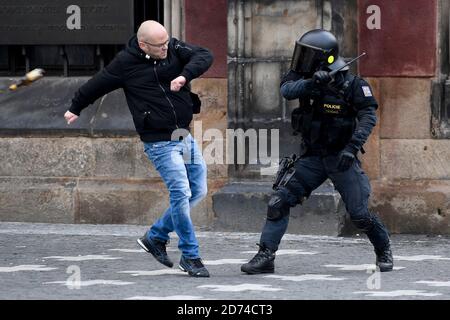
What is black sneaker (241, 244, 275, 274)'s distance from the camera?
10.6 meters

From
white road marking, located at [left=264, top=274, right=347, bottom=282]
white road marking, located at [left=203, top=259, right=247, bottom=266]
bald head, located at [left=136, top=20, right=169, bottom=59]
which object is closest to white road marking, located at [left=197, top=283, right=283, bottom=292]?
white road marking, located at [left=264, top=274, right=347, bottom=282]

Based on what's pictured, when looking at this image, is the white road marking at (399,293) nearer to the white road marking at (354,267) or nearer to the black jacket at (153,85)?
the white road marking at (354,267)

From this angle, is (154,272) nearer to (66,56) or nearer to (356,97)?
(356,97)

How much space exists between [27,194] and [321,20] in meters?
3.18

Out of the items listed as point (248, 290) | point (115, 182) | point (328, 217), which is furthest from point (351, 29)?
point (248, 290)

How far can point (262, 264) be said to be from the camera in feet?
34.9

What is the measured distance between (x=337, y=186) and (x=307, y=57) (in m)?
0.93

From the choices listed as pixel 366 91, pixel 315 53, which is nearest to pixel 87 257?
pixel 315 53

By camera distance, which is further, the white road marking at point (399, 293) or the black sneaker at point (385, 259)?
the black sneaker at point (385, 259)

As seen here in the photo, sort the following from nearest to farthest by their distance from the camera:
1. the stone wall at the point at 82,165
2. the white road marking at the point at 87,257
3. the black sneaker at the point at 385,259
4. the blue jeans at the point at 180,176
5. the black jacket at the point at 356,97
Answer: the black jacket at the point at 356,97, the blue jeans at the point at 180,176, the black sneaker at the point at 385,259, the white road marking at the point at 87,257, the stone wall at the point at 82,165

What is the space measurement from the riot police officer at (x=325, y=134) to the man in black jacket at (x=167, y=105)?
0.54 metres

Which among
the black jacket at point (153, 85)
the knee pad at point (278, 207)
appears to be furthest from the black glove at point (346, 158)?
the black jacket at point (153, 85)

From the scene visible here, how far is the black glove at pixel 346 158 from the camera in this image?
34.1ft
